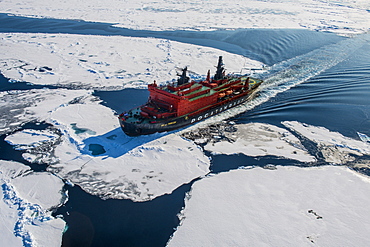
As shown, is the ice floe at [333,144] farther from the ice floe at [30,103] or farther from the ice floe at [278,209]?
the ice floe at [30,103]

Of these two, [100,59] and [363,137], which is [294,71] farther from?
[100,59]

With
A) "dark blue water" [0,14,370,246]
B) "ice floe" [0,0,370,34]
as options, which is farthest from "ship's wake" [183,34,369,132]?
"ice floe" [0,0,370,34]

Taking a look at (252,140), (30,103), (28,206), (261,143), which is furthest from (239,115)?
(30,103)

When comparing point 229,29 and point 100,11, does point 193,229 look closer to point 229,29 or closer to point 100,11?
point 229,29

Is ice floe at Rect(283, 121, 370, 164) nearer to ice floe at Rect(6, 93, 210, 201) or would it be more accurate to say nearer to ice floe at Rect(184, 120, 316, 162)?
ice floe at Rect(184, 120, 316, 162)

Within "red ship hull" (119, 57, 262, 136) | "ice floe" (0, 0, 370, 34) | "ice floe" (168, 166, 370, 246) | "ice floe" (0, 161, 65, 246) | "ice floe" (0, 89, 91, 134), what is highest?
"ice floe" (0, 0, 370, 34)

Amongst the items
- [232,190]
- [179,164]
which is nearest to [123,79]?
[179,164]

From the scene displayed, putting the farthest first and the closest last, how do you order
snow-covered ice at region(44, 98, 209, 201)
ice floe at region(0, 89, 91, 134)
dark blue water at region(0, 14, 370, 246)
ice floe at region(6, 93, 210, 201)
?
ice floe at region(0, 89, 91, 134), ice floe at region(6, 93, 210, 201), snow-covered ice at region(44, 98, 209, 201), dark blue water at region(0, 14, 370, 246)
